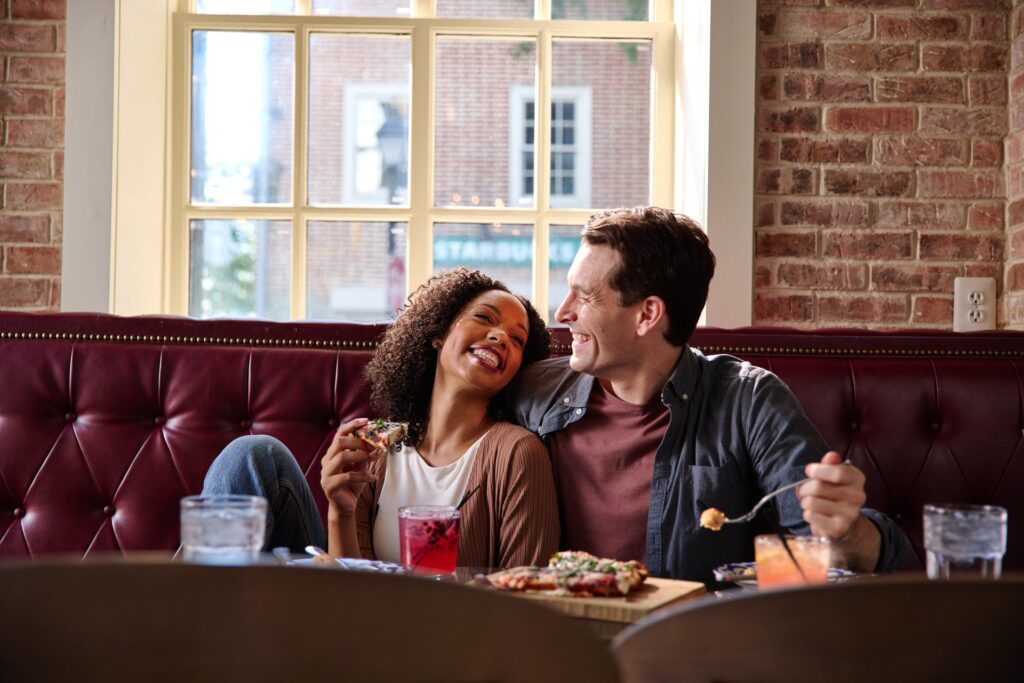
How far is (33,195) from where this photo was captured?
9.48 ft

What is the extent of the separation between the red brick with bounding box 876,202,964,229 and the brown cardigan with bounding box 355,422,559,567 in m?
1.39

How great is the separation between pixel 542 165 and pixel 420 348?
3.68 ft

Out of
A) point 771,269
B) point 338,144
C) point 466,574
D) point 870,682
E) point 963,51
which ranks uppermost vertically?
point 963,51

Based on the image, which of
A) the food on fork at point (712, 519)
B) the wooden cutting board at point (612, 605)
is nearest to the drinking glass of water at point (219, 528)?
the wooden cutting board at point (612, 605)

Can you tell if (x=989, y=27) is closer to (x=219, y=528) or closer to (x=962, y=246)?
(x=962, y=246)

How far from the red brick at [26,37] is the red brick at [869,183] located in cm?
213

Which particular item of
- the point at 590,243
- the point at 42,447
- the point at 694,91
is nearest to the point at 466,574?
the point at 590,243

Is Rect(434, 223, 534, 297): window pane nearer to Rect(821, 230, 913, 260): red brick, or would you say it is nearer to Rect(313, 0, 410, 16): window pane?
Rect(313, 0, 410, 16): window pane

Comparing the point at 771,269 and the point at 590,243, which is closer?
the point at 590,243

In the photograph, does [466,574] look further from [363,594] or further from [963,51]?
[963,51]

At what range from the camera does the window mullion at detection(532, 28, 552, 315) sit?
309 centimetres

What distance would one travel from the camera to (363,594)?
48cm

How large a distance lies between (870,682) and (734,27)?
8.45 ft

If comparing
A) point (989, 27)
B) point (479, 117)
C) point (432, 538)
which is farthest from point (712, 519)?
point (989, 27)
